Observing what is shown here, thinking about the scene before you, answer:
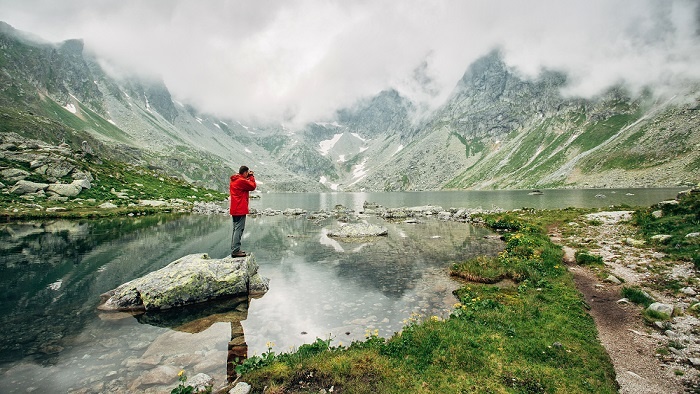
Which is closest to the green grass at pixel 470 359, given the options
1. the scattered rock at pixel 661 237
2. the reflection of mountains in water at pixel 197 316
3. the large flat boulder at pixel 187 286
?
the reflection of mountains in water at pixel 197 316

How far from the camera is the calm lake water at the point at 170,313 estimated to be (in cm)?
951

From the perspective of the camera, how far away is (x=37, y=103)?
625ft

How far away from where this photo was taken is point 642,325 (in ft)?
37.0

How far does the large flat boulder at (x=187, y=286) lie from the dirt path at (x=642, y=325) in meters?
15.5

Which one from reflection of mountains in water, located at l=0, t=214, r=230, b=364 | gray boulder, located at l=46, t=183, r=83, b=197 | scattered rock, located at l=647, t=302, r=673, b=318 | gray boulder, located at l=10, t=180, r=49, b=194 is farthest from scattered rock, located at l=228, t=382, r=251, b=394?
gray boulder, located at l=46, t=183, r=83, b=197

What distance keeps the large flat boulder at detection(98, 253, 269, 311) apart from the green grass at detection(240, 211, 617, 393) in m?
8.18

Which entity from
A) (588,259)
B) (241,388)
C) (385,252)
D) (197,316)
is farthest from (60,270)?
(588,259)

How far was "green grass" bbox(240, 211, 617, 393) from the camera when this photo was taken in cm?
790

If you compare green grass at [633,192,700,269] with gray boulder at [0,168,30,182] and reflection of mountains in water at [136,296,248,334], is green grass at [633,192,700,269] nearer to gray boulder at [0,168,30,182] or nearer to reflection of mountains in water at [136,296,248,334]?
reflection of mountains in water at [136,296,248,334]

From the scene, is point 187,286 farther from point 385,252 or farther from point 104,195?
point 104,195

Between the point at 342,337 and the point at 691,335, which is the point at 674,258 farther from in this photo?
the point at 342,337

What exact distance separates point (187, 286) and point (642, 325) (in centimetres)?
1933

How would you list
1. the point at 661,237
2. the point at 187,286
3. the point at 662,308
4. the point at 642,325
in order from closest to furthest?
the point at 642,325
the point at 662,308
the point at 187,286
the point at 661,237

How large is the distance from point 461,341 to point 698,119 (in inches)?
10418
